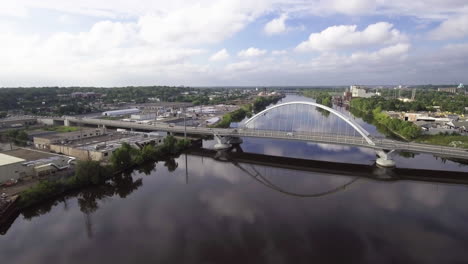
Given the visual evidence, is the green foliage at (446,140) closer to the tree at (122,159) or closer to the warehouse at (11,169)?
the tree at (122,159)

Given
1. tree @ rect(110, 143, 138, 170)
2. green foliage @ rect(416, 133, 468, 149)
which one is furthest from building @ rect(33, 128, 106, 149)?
green foliage @ rect(416, 133, 468, 149)

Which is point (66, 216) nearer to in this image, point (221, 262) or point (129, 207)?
point (129, 207)

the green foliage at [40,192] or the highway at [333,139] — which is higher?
the highway at [333,139]

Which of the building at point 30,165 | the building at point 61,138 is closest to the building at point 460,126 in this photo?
the building at point 30,165

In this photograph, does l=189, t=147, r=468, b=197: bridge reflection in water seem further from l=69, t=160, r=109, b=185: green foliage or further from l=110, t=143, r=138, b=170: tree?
l=69, t=160, r=109, b=185: green foliage

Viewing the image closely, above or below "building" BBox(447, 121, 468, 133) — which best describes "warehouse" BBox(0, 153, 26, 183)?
below

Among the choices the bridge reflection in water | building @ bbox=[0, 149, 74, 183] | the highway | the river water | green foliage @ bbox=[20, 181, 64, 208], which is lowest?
the river water
